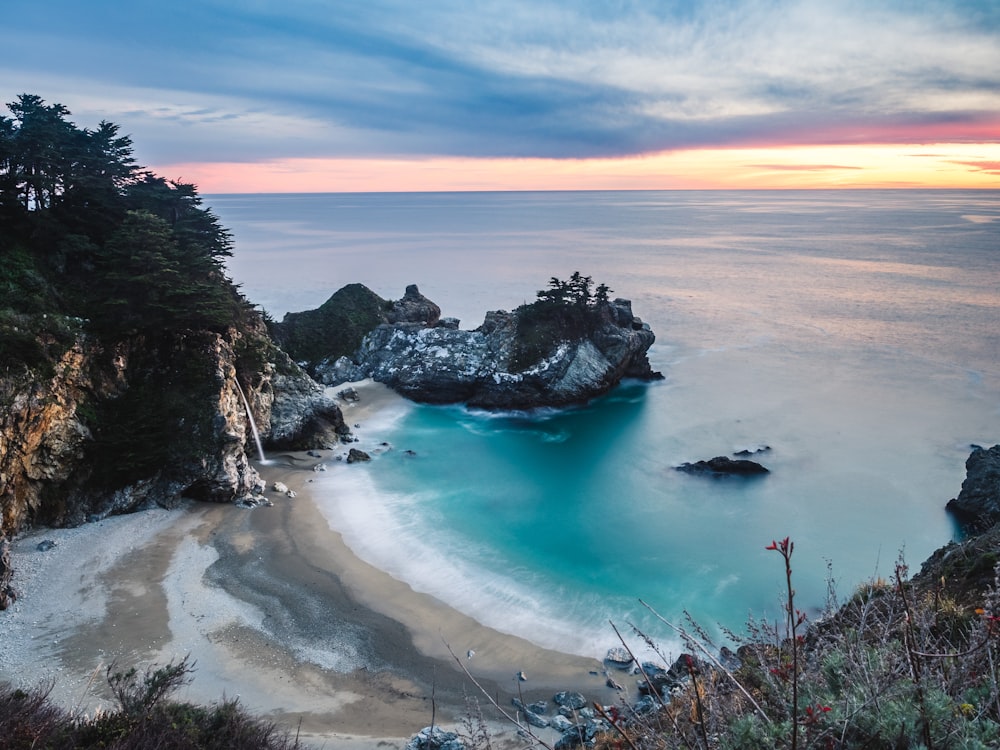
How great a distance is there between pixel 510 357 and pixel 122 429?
21.4 meters

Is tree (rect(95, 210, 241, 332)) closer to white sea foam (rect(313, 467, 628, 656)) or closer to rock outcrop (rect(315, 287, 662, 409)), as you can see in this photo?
white sea foam (rect(313, 467, 628, 656))

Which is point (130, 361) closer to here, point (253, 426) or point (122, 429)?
point (122, 429)

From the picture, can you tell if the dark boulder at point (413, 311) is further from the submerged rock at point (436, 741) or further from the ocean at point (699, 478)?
the submerged rock at point (436, 741)

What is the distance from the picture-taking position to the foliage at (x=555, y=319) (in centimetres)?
3688

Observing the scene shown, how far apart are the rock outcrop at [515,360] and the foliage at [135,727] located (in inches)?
1071

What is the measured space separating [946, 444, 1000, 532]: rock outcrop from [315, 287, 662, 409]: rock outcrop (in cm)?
1918

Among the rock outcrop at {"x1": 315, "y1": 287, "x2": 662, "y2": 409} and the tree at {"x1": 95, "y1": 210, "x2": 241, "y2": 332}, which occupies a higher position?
the tree at {"x1": 95, "y1": 210, "x2": 241, "y2": 332}

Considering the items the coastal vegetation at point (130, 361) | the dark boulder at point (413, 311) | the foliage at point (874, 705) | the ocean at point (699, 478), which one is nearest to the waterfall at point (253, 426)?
the coastal vegetation at point (130, 361)

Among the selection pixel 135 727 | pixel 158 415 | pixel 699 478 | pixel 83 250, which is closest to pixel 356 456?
pixel 158 415

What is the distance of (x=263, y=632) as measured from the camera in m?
16.0

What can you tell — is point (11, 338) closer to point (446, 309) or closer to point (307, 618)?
point (307, 618)

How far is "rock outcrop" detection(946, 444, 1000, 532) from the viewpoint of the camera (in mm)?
22375

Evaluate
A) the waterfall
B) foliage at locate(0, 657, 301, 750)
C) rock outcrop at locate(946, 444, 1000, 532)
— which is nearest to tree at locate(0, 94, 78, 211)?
the waterfall

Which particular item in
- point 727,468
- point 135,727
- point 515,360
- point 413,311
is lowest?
point 727,468
